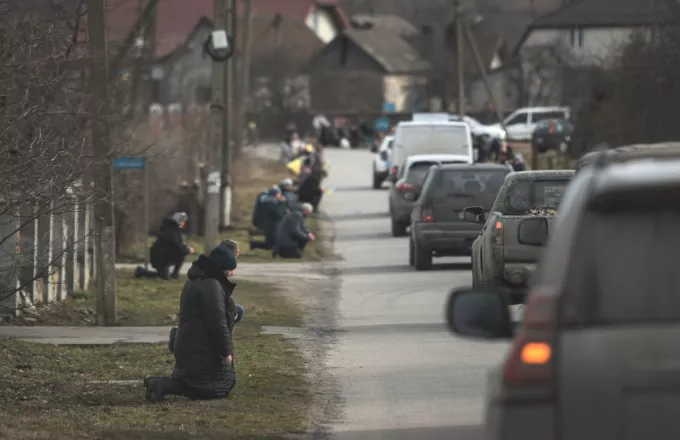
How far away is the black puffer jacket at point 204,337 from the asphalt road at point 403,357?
937mm

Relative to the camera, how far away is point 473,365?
14.2 m

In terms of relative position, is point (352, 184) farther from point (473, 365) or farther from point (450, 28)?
point (450, 28)

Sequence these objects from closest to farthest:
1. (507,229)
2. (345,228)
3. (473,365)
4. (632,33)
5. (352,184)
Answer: (473,365) → (507,229) → (345,228) → (632,33) → (352,184)

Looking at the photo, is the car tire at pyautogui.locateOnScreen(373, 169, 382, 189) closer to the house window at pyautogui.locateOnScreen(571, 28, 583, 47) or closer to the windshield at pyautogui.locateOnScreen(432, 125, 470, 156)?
the windshield at pyautogui.locateOnScreen(432, 125, 470, 156)

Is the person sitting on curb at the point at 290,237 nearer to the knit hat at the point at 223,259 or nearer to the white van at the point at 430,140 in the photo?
the white van at the point at 430,140

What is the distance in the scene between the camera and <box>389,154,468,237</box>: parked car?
3359cm

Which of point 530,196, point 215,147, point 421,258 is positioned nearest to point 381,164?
point 215,147

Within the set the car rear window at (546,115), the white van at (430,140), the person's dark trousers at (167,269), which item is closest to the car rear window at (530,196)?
the person's dark trousers at (167,269)

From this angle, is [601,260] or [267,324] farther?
[267,324]

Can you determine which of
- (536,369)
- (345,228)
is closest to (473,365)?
(536,369)

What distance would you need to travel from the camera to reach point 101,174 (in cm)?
1816

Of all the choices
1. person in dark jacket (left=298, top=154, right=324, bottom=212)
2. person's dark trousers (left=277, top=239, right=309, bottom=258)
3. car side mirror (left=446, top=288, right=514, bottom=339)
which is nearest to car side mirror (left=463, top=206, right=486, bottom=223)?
person's dark trousers (left=277, top=239, right=309, bottom=258)

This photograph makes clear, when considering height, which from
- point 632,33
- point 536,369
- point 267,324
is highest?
point 632,33

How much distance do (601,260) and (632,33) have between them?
36.4 meters
